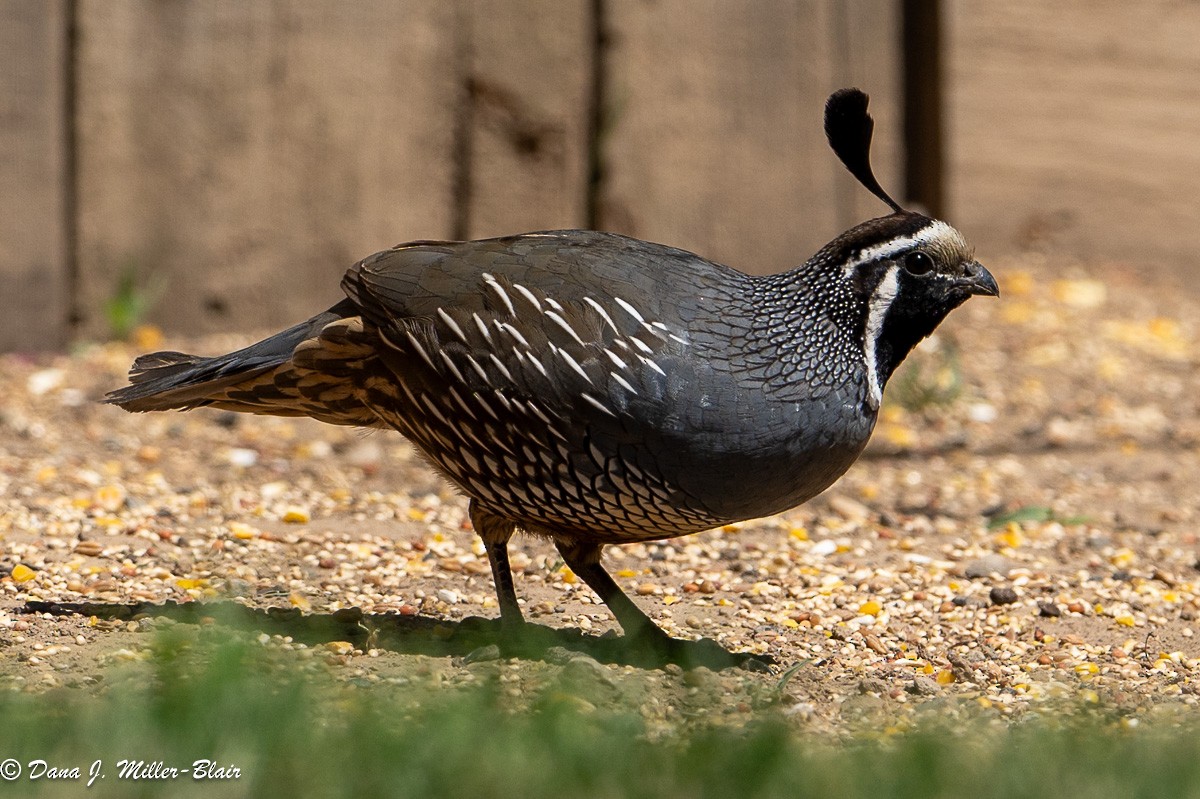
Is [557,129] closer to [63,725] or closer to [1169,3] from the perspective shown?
[1169,3]

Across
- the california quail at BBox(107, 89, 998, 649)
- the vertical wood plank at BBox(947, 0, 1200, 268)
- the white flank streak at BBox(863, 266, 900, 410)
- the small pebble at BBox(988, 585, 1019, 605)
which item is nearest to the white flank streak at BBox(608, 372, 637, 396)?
Answer: the california quail at BBox(107, 89, 998, 649)

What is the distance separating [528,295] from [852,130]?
1.04 metres

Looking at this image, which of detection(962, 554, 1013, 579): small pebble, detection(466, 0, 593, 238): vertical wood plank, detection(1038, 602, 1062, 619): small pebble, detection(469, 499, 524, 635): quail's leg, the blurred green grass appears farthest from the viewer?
detection(466, 0, 593, 238): vertical wood plank

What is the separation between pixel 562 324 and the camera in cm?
414

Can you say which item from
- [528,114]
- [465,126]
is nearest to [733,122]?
[528,114]

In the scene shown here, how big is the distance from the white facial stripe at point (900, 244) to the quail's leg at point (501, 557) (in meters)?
1.19

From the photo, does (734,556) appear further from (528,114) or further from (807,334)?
(528,114)

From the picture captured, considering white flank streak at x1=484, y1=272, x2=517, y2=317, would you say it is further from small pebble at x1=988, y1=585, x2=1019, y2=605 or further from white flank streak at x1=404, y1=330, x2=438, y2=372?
small pebble at x1=988, y1=585, x2=1019, y2=605

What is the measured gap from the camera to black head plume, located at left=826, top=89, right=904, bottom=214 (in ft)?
14.8

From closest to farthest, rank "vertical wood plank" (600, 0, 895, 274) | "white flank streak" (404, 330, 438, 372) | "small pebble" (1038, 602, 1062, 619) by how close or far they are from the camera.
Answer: "white flank streak" (404, 330, 438, 372) < "small pebble" (1038, 602, 1062, 619) < "vertical wood plank" (600, 0, 895, 274)

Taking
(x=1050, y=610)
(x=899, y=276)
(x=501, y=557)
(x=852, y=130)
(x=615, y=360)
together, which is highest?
(x=852, y=130)

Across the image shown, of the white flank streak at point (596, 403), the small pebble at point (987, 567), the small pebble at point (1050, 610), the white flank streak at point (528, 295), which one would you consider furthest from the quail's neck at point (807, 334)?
the small pebble at point (987, 567)

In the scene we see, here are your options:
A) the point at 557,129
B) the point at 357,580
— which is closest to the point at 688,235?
the point at 557,129

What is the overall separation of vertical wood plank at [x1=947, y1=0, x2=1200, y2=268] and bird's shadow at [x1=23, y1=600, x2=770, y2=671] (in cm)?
411
